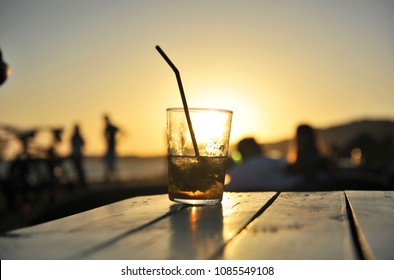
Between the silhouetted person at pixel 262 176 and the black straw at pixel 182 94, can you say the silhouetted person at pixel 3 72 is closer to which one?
the black straw at pixel 182 94

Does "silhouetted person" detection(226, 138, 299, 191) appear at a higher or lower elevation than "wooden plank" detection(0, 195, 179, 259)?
lower

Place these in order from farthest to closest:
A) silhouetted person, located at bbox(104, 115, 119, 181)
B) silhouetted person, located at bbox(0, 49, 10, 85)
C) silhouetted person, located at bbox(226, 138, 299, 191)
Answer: silhouetted person, located at bbox(104, 115, 119, 181) → silhouetted person, located at bbox(226, 138, 299, 191) → silhouetted person, located at bbox(0, 49, 10, 85)

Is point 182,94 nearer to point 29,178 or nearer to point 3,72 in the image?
point 3,72

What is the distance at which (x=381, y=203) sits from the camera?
133 centimetres

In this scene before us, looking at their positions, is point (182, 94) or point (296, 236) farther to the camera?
point (182, 94)

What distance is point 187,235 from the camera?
0.86 m

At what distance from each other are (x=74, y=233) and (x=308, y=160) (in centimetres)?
331

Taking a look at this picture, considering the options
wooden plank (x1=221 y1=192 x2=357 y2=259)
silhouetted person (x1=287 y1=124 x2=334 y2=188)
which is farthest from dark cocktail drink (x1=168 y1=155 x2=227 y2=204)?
silhouetted person (x1=287 y1=124 x2=334 y2=188)

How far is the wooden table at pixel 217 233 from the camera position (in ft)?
2.40

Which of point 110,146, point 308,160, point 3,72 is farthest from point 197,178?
point 110,146

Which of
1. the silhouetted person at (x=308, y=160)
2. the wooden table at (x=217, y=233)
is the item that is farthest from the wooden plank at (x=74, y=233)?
the silhouetted person at (x=308, y=160)

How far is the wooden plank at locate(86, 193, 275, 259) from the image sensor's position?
73 cm

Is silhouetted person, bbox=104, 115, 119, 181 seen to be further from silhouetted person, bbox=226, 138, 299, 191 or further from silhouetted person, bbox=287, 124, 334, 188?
silhouetted person, bbox=226, 138, 299, 191

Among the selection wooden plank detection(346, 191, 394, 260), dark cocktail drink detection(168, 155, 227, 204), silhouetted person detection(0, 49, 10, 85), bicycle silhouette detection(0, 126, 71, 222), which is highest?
silhouetted person detection(0, 49, 10, 85)
